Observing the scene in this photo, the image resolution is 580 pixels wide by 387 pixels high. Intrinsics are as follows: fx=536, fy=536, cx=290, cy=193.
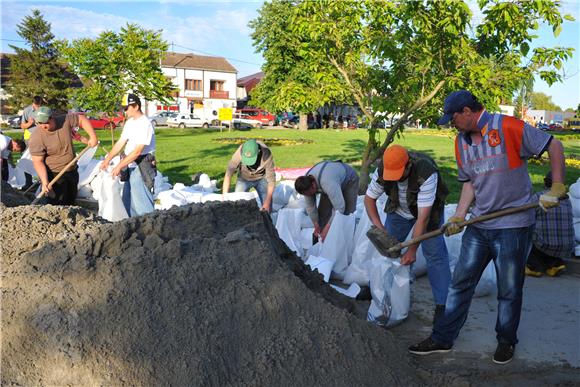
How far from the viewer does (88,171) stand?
8.22 metres

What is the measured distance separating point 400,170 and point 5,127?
31.2m

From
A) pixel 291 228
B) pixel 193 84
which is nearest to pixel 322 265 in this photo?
pixel 291 228

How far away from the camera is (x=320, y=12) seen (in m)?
7.50

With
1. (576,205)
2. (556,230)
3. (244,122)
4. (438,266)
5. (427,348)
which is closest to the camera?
(427,348)

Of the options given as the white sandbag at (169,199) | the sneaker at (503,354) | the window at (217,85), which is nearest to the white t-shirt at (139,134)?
the white sandbag at (169,199)

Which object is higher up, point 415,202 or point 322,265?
point 415,202

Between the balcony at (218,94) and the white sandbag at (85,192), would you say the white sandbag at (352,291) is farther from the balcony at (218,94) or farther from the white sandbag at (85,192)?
the balcony at (218,94)

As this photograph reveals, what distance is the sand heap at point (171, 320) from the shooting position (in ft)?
8.11

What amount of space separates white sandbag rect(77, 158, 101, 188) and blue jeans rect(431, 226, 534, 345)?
5903mm

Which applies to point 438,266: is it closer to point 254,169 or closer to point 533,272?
point 533,272

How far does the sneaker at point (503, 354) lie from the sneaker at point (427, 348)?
0.31 m

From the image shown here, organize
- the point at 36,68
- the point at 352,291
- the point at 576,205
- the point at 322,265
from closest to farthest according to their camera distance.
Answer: the point at 352,291 → the point at 322,265 → the point at 576,205 → the point at 36,68

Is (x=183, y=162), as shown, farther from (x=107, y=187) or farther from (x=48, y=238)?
(x=48, y=238)

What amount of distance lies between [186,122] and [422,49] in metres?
32.6
